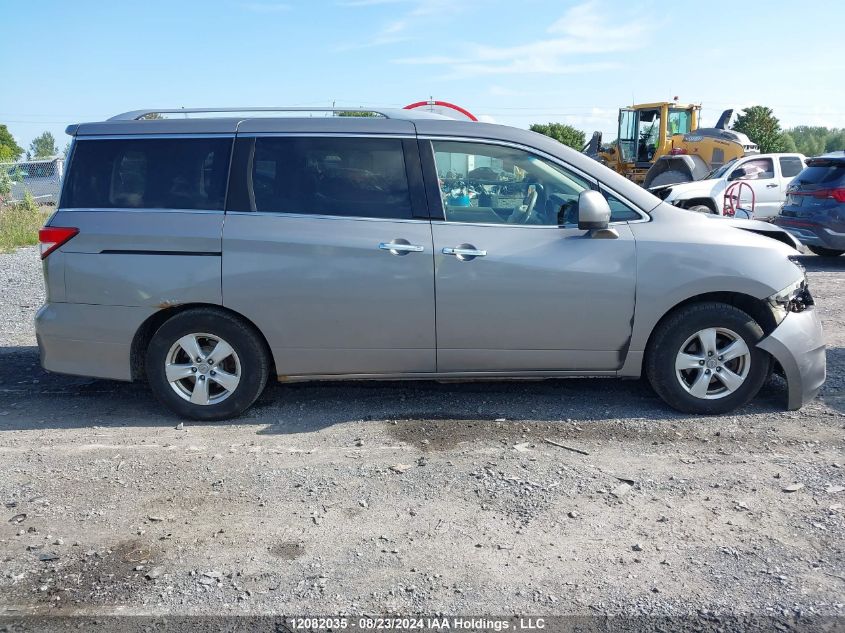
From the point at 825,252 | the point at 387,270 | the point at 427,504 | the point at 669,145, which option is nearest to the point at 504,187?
the point at 387,270

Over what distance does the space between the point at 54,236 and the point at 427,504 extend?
10.4 feet

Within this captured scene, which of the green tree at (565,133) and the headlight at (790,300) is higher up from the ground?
the green tree at (565,133)

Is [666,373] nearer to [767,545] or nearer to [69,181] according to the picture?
[767,545]

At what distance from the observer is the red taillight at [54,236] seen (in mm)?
5141

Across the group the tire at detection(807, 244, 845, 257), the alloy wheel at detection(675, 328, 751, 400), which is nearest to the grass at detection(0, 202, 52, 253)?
the alloy wheel at detection(675, 328, 751, 400)

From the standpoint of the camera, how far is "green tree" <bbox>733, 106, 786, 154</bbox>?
144ft

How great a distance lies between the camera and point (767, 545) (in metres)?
3.54

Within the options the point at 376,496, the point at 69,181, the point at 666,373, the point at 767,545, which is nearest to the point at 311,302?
the point at 376,496

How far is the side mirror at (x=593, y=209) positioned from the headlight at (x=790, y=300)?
4.23 ft

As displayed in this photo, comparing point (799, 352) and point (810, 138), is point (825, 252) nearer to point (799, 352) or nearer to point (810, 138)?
point (799, 352)

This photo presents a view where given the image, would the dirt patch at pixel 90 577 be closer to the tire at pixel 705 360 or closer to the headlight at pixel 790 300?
the tire at pixel 705 360

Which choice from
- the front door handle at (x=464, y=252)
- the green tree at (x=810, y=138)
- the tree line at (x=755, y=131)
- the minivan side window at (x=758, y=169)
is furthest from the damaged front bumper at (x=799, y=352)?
the green tree at (x=810, y=138)

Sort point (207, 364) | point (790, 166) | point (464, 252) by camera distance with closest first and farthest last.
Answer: point (464, 252), point (207, 364), point (790, 166)

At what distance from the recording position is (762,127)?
44500 millimetres
